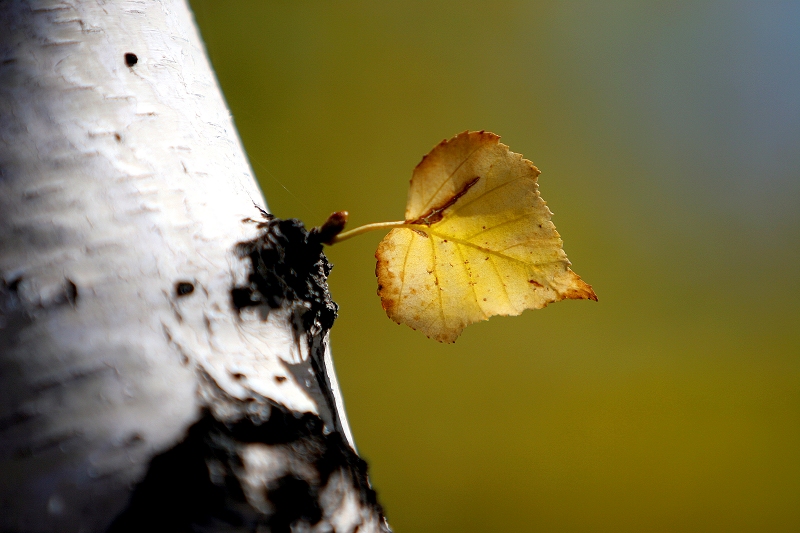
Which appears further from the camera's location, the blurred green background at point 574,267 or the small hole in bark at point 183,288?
the blurred green background at point 574,267

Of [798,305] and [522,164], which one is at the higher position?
[522,164]

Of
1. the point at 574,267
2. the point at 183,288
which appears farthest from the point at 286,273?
the point at 574,267

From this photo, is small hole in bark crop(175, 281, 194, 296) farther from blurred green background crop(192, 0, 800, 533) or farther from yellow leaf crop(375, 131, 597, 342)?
blurred green background crop(192, 0, 800, 533)

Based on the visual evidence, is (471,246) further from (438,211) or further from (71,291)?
(71,291)

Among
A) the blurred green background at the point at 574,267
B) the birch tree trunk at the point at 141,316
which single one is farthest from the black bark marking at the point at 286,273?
the blurred green background at the point at 574,267

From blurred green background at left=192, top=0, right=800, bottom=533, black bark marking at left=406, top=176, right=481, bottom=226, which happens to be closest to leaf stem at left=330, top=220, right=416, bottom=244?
black bark marking at left=406, top=176, right=481, bottom=226

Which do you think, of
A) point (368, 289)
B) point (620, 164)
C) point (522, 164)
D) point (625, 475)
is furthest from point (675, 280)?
point (522, 164)

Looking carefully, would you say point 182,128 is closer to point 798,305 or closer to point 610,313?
point 610,313

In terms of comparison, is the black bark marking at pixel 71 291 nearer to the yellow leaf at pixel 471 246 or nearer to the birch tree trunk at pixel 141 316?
the birch tree trunk at pixel 141 316
